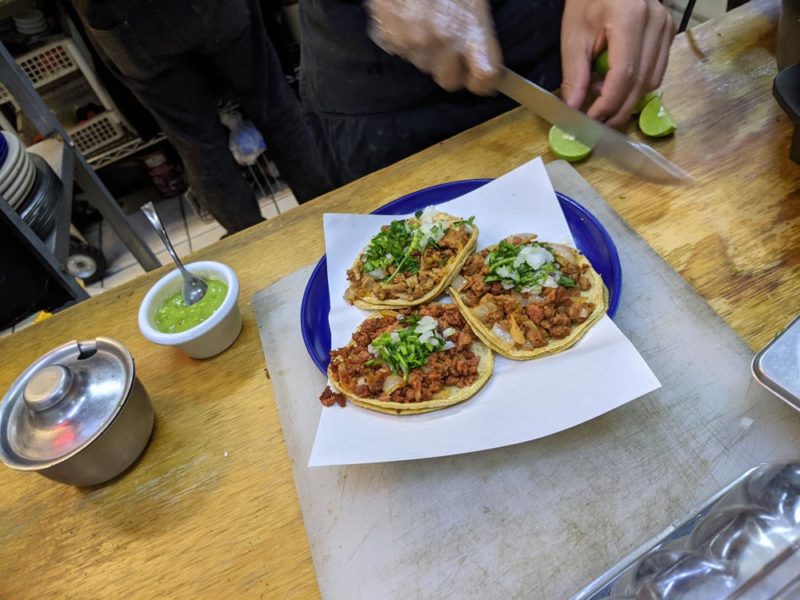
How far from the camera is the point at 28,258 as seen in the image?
8.63 ft

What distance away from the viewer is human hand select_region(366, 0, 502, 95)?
1462 mm

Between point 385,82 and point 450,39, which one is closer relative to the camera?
point 450,39

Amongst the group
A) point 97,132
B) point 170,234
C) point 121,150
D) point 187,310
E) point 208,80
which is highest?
point 187,310

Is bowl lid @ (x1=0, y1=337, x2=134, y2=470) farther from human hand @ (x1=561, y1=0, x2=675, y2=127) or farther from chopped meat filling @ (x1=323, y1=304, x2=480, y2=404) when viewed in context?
human hand @ (x1=561, y1=0, x2=675, y2=127)

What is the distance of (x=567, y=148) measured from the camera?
5.88ft

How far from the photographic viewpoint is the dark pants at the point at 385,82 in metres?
1.90

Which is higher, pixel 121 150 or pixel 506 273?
pixel 506 273

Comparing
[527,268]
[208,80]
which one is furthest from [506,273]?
[208,80]

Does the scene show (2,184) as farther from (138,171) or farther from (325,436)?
(138,171)

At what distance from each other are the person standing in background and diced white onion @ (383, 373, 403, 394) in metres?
0.80

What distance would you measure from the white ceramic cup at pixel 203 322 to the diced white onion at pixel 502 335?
0.71 meters

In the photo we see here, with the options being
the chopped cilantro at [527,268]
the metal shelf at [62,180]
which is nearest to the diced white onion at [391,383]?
the chopped cilantro at [527,268]

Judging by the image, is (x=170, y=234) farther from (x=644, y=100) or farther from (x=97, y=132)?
(x=644, y=100)

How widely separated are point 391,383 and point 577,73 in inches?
43.6
